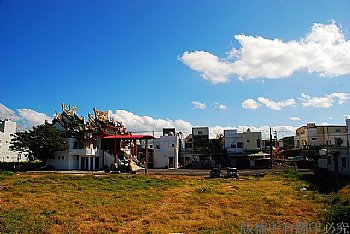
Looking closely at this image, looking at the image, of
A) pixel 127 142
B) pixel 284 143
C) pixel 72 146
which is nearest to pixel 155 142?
pixel 127 142

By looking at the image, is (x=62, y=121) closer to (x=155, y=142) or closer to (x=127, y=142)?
(x=127, y=142)

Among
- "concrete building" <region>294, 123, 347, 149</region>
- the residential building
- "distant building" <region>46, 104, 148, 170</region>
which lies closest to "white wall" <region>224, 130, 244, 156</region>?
"concrete building" <region>294, 123, 347, 149</region>

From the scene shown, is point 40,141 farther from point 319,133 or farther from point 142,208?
point 319,133

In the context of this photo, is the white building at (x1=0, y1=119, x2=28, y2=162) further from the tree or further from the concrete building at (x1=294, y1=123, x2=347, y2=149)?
the concrete building at (x1=294, y1=123, x2=347, y2=149)

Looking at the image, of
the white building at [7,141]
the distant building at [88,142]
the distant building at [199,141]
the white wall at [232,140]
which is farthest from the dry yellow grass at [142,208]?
the white building at [7,141]

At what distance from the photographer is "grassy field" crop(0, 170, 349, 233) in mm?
13492

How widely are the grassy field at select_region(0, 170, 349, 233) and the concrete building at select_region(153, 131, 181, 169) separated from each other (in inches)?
1358

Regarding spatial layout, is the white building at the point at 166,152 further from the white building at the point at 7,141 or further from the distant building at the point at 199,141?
the white building at the point at 7,141

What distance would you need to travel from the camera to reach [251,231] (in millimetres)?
12062

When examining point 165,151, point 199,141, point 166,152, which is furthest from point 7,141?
point 199,141

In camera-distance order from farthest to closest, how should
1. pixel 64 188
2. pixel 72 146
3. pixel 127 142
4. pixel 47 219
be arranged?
1. pixel 127 142
2. pixel 72 146
3. pixel 64 188
4. pixel 47 219

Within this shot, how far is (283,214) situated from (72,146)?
37782 mm

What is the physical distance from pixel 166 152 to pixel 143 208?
43584mm

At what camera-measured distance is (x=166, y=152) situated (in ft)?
199
